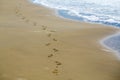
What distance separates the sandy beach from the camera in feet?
21.7

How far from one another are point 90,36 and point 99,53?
2090 mm

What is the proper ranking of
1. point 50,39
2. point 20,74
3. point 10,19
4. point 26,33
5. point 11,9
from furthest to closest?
point 11,9, point 10,19, point 26,33, point 50,39, point 20,74

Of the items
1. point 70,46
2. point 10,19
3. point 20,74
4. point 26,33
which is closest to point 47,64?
point 20,74

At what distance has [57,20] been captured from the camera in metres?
13.1

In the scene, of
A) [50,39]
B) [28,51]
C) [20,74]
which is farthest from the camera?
[50,39]

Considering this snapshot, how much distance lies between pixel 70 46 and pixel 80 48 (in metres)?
0.32

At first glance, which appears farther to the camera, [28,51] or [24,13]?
[24,13]

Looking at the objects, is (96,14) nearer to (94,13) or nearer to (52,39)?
(94,13)

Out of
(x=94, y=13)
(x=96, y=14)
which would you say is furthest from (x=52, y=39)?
(x=94, y=13)

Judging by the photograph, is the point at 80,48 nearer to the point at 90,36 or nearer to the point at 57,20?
the point at 90,36

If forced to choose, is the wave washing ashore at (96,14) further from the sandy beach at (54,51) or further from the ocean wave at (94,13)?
the sandy beach at (54,51)

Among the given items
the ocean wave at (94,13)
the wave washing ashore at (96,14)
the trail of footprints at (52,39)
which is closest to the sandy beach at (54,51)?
the trail of footprints at (52,39)

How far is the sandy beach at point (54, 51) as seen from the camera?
6.60 m

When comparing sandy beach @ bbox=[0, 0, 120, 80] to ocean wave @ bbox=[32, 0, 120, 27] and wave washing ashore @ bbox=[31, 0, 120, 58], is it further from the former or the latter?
ocean wave @ bbox=[32, 0, 120, 27]
